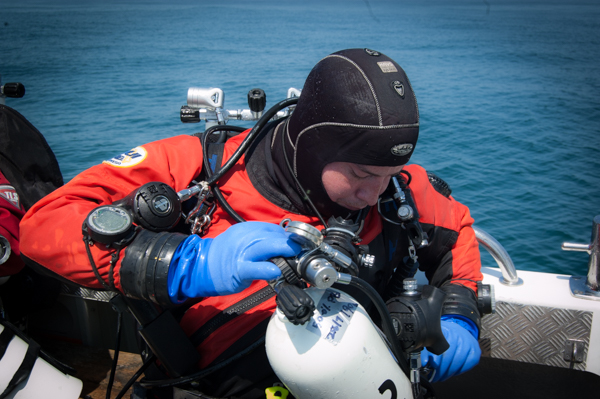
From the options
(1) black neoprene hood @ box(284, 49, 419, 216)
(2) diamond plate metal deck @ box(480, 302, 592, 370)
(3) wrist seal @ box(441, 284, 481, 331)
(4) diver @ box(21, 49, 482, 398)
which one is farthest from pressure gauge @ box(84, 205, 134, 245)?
(2) diamond plate metal deck @ box(480, 302, 592, 370)

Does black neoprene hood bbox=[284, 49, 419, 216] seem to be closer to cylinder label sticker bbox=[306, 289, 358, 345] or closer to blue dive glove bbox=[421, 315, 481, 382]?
cylinder label sticker bbox=[306, 289, 358, 345]

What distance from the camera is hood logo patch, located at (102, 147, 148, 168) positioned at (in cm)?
150

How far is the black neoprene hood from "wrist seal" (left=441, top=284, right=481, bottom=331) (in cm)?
63

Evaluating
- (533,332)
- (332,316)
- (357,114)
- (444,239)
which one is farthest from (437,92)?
(332,316)

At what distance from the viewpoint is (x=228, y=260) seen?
3.92ft

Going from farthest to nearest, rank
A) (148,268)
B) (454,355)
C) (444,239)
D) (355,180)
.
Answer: (444,239) → (454,355) → (355,180) → (148,268)

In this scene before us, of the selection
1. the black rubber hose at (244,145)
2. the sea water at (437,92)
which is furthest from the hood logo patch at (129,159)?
the sea water at (437,92)

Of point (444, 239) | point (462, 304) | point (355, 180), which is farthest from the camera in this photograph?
point (444, 239)

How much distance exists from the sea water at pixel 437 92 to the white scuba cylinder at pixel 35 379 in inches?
164

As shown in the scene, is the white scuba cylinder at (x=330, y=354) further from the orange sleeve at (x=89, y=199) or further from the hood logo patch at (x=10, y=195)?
the hood logo patch at (x=10, y=195)

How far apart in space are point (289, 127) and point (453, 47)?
1665 cm

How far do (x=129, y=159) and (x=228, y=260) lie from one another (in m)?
0.58

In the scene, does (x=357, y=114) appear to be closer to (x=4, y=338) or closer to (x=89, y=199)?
(x=89, y=199)

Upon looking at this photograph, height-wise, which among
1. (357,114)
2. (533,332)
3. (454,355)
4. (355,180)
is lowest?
(533,332)
